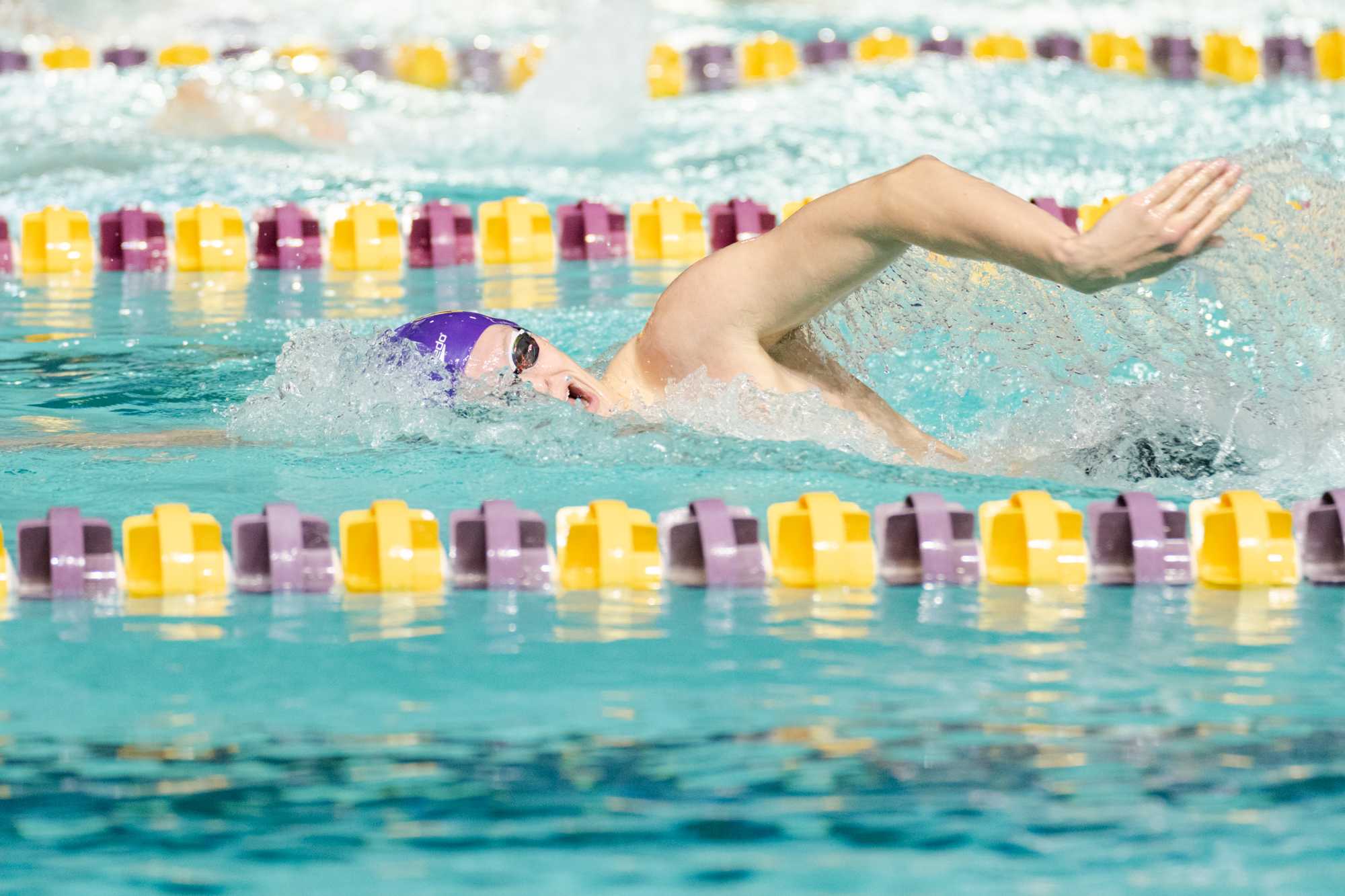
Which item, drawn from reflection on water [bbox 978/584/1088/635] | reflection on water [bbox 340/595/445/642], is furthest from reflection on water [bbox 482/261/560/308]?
reflection on water [bbox 978/584/1088/635]

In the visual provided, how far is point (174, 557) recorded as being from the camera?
293cm

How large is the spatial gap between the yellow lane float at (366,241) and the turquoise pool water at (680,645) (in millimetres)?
186

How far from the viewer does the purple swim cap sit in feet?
11.3

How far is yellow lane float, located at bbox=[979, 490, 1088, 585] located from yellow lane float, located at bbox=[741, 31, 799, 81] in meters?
6.57

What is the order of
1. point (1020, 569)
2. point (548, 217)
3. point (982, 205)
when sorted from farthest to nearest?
point (548, 217) < point (1020, 569) < point (982, 205)

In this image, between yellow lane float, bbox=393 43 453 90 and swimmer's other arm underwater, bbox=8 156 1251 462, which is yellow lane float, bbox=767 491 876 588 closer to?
swimmer's other arm underwater, bbox=8 156 1251 462

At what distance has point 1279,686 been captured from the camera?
247 cm

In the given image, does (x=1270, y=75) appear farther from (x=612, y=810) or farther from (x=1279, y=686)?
(x=612, y=810)

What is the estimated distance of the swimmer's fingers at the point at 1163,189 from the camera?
8.55 feet

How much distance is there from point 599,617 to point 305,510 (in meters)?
0.78


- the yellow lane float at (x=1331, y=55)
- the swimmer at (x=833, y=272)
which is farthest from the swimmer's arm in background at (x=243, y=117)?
the yellow lane float at (x=1331, y=55)

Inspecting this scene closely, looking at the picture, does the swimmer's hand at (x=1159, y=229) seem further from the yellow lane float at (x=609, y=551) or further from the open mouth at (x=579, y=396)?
the open mouth at (x=579, y=396)

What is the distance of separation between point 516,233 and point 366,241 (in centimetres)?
54

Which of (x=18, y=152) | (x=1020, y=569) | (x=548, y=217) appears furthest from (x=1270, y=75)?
(x=1020, y=569)
